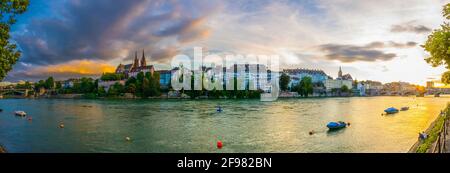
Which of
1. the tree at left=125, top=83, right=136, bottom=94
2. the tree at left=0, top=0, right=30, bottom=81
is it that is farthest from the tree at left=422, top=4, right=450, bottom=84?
the tree at left=125, top=83, right=136, bottom=94

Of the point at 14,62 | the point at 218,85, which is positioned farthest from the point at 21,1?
the point at 218,85

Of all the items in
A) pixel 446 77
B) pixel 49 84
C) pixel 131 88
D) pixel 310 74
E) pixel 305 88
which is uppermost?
pixel 310 74

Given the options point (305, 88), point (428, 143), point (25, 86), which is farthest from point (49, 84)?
point (428, 143)

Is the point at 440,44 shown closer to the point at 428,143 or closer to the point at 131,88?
the point at 428,143

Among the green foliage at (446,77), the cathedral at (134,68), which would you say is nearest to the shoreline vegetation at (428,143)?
the green foliage at (446,77)

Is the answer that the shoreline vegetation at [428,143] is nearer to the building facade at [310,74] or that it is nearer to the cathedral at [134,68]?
the cathedral at [134,68]

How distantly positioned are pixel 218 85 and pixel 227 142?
85.1 metres

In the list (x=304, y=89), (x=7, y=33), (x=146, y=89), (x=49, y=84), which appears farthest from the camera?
(x=49, y=84)

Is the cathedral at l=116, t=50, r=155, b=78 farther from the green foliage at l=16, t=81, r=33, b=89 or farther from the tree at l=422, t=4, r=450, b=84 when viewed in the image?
the tree at l=422, t=4, r=450, b=84

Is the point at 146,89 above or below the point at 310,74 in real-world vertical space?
below

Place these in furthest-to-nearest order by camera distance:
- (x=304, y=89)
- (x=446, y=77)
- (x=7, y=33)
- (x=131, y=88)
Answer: (x=304, y=89), (x=131, y=88), (x=446, y=77), (x=7, y=33)

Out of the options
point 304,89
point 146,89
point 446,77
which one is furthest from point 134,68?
point 446,77

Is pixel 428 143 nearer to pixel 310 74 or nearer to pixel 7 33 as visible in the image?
pixel 7 33

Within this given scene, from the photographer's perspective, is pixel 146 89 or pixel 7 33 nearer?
pixel 7 33
